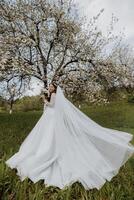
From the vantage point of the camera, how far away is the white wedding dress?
36.3ft

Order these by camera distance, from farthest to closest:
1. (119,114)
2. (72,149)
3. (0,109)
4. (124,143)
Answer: (0,109)
(119,114)
(124,143)
(72,149)

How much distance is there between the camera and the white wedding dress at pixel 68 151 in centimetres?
1105

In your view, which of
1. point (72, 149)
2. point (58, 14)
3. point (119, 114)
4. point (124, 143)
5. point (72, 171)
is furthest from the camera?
point (119, 114)

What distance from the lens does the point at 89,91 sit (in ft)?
103

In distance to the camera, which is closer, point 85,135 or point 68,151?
point 68,151

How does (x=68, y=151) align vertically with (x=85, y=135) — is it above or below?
below

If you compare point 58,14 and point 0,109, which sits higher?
point 58,14

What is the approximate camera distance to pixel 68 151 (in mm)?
11906

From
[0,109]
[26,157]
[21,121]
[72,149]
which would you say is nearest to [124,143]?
[72,149]

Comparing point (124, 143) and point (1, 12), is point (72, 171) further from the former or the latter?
point (1, 12)

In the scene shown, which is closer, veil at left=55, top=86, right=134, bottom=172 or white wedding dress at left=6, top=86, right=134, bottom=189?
white wedding dress at left=6, top=86, right=134, bottom=189

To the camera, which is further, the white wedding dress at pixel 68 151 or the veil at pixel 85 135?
the veil at pixel 85 135

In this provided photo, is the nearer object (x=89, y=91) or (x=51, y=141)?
(x=51, y=141)

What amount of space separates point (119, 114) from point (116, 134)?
31.5 metres
